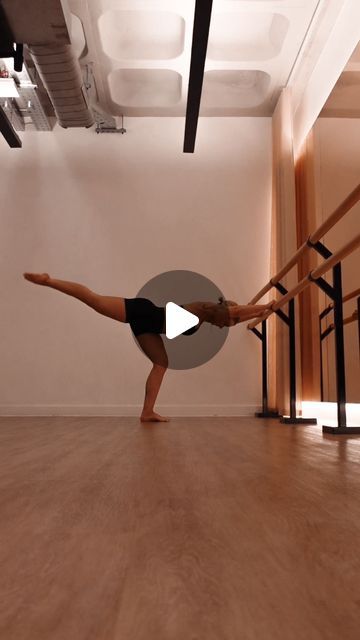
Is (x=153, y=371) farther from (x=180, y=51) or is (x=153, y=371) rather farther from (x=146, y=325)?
(x=180, y=51)

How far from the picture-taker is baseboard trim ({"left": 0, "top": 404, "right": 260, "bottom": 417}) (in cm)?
459

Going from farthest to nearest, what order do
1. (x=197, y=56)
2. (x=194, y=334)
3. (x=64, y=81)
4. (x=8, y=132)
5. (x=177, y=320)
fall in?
(x=8, y=132)
(x=194, y=334)
(x=64, y=81)
(x=177, y=320)
(x=197, y=56)

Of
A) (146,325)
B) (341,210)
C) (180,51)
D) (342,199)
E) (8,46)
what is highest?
(180,51)

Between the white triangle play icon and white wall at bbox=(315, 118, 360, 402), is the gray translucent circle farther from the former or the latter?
white wall at bbox=(315, 118, 360, 402)

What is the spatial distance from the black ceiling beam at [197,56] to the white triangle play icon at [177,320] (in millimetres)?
1312

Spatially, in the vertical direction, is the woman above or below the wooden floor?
above

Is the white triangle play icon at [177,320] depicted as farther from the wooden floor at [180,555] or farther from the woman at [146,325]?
the wooden floor at [180,555]

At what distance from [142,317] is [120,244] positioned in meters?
1.76

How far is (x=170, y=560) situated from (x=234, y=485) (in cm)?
42

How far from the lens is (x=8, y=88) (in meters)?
4.11

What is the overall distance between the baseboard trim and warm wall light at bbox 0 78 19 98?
2.35m

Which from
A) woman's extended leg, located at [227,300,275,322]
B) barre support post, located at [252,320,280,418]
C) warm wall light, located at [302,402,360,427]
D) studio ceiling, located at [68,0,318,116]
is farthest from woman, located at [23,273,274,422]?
studio ceiling, located at [68,0,318,116]

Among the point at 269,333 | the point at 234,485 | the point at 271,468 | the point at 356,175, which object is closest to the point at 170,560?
the point at 234,485

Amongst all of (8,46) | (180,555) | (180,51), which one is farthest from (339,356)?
(180,51)
